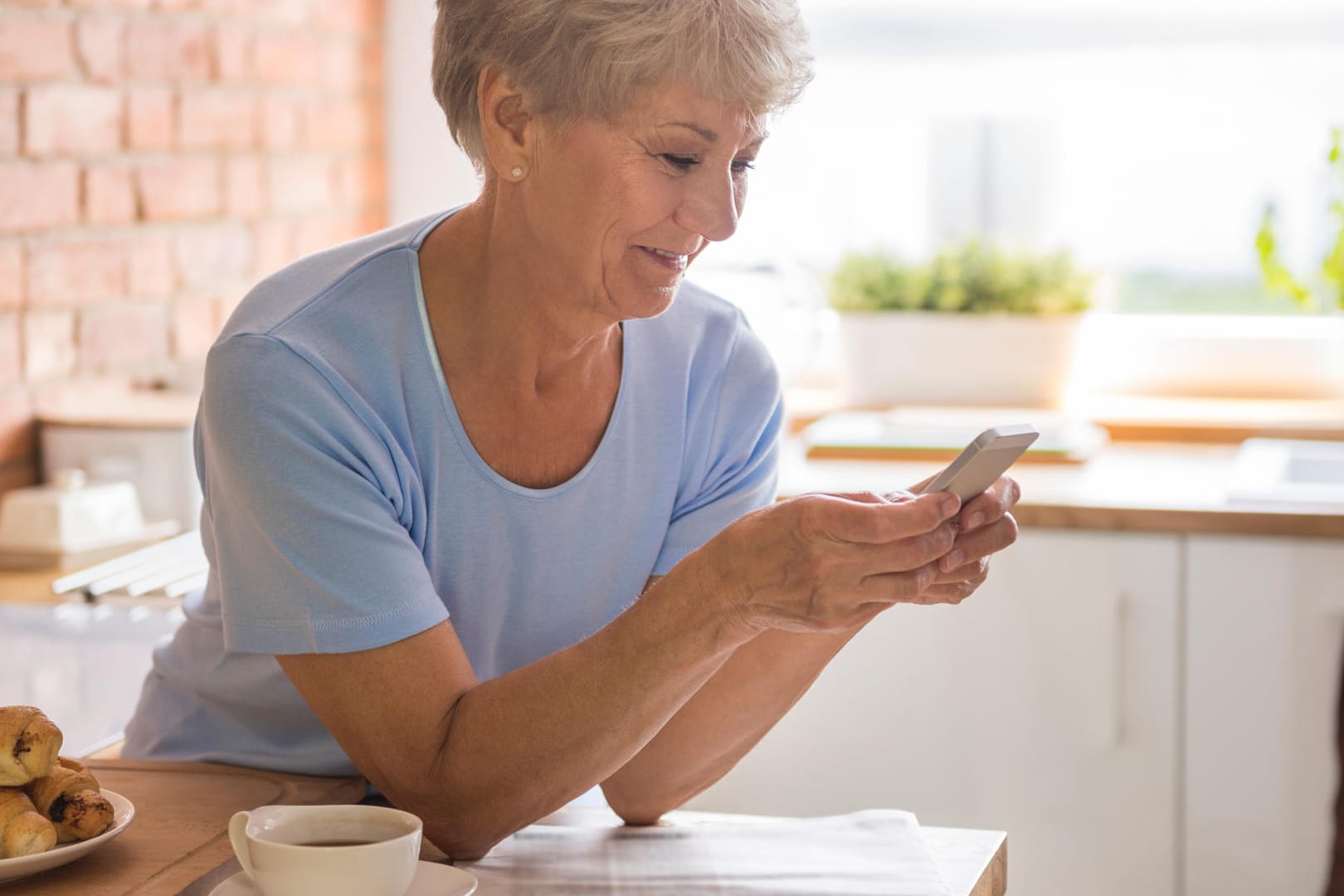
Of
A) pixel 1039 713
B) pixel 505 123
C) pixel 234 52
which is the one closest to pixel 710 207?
pixel 505 123

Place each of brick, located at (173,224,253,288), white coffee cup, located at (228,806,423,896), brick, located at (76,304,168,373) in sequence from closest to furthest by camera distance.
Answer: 1. white coffee cup, located at (228,806,423,896)
2. brick, located at (76,304,168,373)
3. brick, located at (173,224,253,288)

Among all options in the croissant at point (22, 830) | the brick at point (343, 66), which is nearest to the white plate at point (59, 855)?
the croissant at point (22, 830)

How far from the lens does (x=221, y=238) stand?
250 cm

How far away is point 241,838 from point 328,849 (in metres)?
0.06

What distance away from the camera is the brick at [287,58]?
8.41 ft

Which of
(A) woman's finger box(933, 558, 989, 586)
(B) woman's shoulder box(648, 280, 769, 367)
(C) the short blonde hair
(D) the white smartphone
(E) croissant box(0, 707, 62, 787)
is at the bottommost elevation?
(E) croissant box(0, 707, 62, 787)

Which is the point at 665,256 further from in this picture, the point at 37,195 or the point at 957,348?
the point at 957,348

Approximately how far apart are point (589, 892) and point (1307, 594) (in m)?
1.34

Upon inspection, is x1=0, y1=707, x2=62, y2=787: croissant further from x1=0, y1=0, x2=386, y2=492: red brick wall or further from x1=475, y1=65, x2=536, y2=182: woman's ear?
x1=0, y1=0, x2=386, y2=492: red brick wall

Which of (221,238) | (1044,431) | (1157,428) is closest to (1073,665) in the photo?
(1044,431)

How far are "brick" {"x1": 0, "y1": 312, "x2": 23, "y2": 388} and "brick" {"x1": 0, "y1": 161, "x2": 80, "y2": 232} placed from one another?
0.37 ft

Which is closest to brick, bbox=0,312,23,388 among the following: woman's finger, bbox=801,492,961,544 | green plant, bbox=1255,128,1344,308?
woman's finger, bbox=801,492,961,544

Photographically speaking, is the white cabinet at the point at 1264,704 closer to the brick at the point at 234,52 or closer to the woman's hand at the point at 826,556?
the woman's hand at the point at 826,556

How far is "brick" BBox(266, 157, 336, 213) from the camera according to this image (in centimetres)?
264
